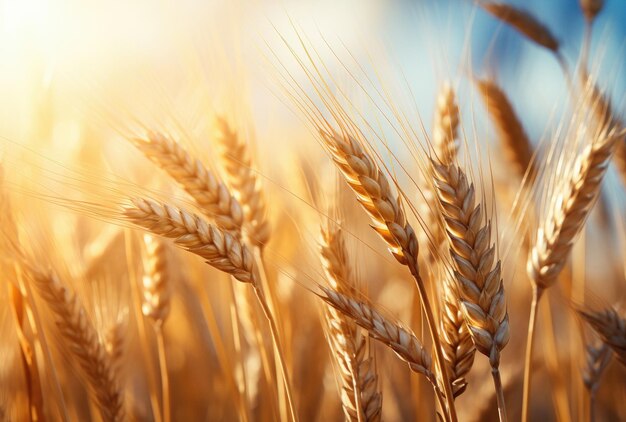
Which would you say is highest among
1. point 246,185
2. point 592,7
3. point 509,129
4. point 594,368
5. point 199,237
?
point 592,7

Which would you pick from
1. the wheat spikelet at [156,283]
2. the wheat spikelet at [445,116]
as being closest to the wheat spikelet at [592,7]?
the wheat spikelet at [445,116]

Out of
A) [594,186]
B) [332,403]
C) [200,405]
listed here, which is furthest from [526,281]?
[200,405]

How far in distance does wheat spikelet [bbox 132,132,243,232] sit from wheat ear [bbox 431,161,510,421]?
1.59ft

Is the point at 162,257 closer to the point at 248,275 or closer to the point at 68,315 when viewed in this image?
the point at 68,315

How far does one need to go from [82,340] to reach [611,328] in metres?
1.09

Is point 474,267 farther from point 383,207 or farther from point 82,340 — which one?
point 82,340

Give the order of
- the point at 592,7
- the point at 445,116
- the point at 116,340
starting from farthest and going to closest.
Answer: the point at 592,7, the point at 116,340, the point at 445,116

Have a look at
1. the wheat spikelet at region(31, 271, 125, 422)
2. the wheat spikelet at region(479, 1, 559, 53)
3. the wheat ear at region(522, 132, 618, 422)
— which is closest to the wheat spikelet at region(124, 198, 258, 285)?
the wheat spikelet at region(31, 271, 125, 422)

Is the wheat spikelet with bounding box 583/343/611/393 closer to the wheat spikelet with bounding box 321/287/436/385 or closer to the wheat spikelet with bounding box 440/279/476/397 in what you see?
the wheat spikelet with bounding box 440/279/476/397

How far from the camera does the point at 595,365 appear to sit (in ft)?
4.19

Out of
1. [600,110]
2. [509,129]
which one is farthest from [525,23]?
[600,110]

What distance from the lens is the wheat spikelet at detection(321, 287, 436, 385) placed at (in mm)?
892

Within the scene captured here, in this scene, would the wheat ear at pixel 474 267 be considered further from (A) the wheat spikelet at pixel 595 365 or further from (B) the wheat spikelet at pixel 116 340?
(B) the wheat spikelet at pixel 116 340

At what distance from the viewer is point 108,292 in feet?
5.75
